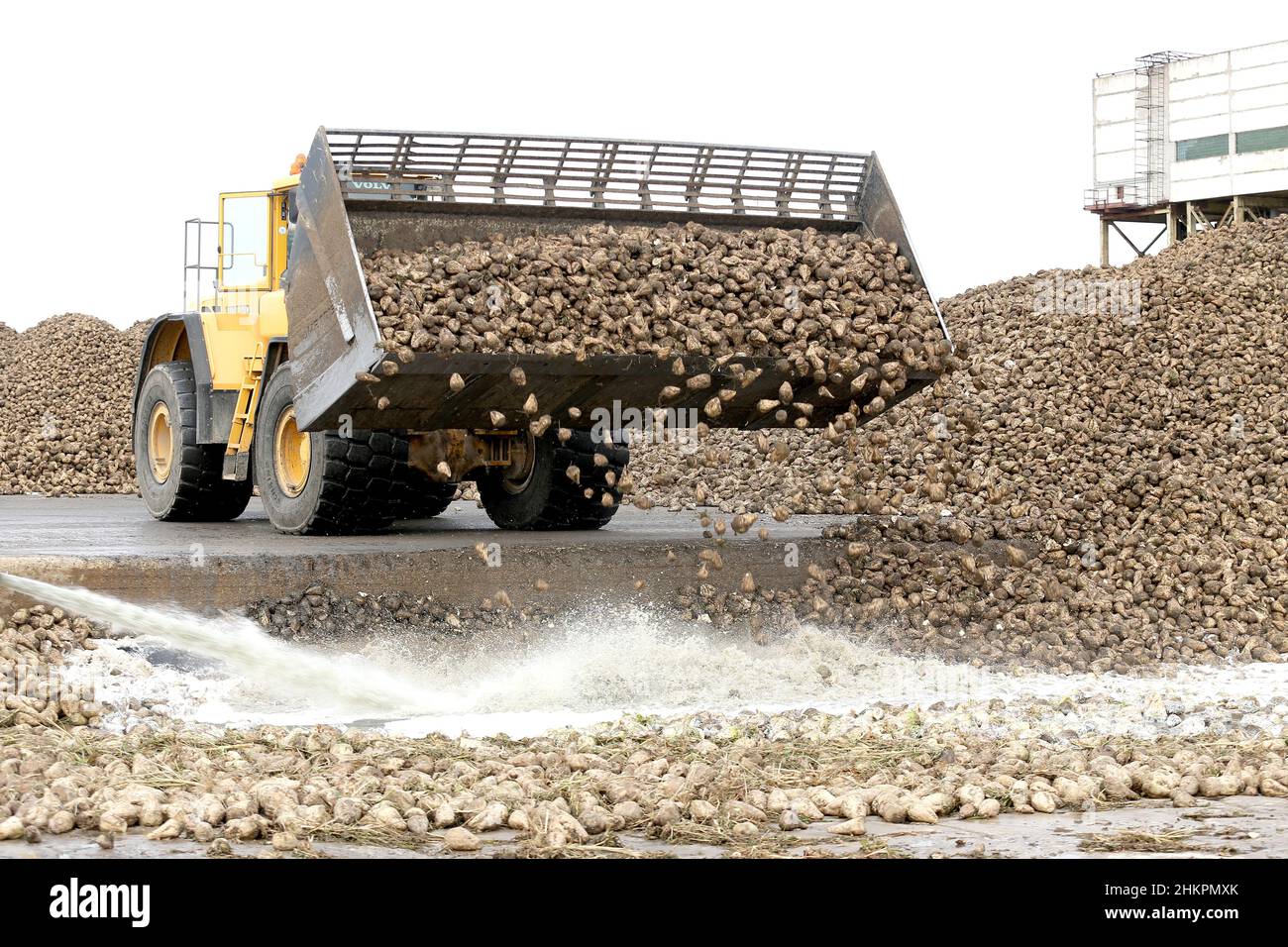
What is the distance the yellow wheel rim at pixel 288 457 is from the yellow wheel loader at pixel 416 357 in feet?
0.04

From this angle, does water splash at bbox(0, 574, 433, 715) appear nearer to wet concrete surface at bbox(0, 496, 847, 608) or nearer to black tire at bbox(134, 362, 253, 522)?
wet concrete surface at bbox(0, 496, 847, 608)

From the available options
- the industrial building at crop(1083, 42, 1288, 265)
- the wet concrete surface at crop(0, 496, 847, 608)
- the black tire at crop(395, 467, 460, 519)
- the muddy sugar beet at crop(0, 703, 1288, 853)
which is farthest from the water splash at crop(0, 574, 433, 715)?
the industrial building at crop(1083, 42, 1288, 265)

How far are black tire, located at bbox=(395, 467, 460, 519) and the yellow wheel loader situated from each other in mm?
32

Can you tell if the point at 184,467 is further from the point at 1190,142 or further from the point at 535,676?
the point at 1190,142

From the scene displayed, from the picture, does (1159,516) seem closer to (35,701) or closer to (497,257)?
(497,257)

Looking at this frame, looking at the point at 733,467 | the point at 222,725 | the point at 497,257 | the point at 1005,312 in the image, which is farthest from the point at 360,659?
the point at 1005,312

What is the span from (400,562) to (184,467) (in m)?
3.76

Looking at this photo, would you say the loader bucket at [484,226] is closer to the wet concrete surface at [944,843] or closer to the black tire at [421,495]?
the black tire at [421,495]

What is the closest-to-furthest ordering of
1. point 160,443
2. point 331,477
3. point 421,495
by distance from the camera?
point 331,477
point 421,495
point 160,443

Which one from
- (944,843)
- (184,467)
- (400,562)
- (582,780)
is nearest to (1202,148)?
(184,467)

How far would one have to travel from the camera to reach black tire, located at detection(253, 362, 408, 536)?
31.5 ft

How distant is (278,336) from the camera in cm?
1021

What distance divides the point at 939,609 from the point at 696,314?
2307mm

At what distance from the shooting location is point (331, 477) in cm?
967
